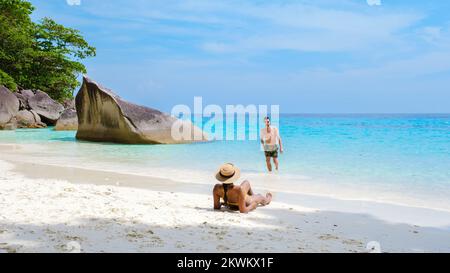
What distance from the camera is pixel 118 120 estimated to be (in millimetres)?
16938

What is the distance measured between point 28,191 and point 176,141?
1201cm

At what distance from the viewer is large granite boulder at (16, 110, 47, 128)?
2697 centimetres

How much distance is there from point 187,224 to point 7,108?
934 inches

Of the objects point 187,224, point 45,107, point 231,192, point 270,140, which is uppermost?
point 45,107

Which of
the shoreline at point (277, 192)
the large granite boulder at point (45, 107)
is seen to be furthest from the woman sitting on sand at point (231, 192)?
the large granite boulder at point (45, 107)

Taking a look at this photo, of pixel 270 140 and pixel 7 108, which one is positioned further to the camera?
pixel 7 108

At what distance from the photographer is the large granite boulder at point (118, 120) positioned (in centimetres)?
1684

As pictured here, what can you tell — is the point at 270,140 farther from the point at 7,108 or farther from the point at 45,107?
the point at 45,107

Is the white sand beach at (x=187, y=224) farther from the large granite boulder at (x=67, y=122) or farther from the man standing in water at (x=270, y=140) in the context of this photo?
the large granite boulder at (x=67, y=122)

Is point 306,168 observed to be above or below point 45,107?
below

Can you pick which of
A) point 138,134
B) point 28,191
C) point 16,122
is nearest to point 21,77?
point 16,122

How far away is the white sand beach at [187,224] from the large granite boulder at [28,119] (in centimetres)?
2211

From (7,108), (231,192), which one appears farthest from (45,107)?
(231,192)
